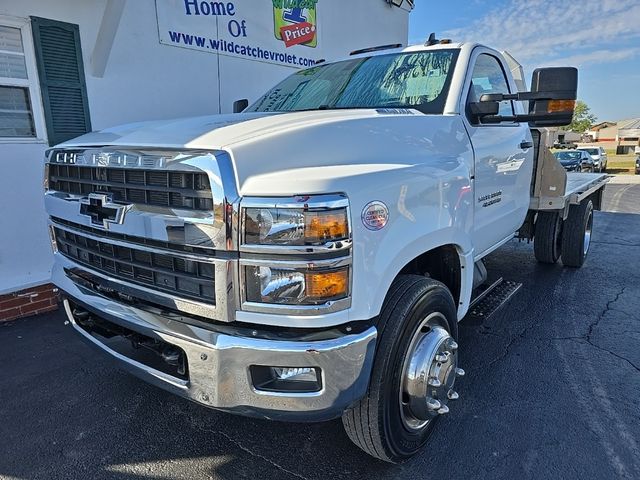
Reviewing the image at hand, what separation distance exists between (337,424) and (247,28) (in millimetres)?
5556

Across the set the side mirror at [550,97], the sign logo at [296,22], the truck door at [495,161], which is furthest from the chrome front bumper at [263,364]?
the sign logo at [296,22]

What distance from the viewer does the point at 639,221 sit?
995 centimetres

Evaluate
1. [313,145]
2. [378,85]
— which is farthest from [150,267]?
[378,85]

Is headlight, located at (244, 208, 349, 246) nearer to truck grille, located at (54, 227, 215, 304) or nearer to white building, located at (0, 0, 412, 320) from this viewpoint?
truck grille, located at (54, 227, 215, 304)

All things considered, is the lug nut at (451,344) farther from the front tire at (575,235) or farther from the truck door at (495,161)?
the front tire at (575,235)

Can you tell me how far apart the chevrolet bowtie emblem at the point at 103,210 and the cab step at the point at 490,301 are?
2346mm

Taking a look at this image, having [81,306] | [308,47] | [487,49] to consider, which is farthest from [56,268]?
[308,47]

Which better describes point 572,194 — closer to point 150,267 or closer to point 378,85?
point 378,85

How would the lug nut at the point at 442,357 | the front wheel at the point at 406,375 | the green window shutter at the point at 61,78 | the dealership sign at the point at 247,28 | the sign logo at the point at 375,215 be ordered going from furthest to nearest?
the dealership sign at the point at 247,28 < the green window shutter at the point at 61,78 < the lug nut at the point at 442,357 < the front wheel at the point at 406,375 < the sign logo at the point at 375,215

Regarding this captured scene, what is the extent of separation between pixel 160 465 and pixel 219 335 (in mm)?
1092

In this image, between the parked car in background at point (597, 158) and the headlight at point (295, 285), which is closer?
the headlight at point (295, 285)

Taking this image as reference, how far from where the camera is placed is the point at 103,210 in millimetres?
2215

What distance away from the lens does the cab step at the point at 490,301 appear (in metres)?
3.24

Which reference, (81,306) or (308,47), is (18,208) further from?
(308,47)
